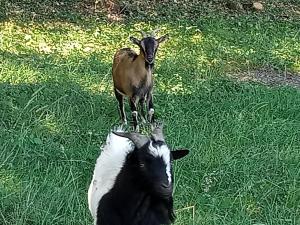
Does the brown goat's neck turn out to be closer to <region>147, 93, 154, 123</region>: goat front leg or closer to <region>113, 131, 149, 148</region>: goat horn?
<region>147, 93, 154, 123</region>: goat front leg

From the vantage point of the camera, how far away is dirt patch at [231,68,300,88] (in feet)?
28.1

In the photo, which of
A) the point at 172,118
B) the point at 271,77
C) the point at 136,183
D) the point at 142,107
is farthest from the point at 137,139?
the point at 271,77

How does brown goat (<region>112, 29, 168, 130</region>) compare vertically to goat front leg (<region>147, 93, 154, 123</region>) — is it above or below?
above

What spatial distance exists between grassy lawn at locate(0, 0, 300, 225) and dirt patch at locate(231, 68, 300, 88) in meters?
0.14

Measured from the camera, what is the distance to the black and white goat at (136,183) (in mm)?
3383

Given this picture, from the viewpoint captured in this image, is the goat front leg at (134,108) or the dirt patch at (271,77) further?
the dirt patch at (271,77)

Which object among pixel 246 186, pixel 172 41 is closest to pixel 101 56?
pixel 172 41

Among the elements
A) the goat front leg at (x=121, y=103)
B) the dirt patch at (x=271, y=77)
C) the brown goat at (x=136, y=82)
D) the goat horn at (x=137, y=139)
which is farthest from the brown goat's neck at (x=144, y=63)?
the goat horn at (x=137, y=139)

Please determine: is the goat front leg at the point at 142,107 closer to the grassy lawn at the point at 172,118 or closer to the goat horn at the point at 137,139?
the grassy lawn at the point at 172,118

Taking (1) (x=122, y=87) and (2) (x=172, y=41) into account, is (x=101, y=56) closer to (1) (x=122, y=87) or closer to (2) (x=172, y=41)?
(2) (x=172, y=41)


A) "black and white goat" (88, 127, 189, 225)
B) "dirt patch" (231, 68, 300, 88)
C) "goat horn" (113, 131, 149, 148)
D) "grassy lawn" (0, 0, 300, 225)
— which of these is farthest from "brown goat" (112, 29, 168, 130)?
"goat horn" (113, 131, 149, 148)

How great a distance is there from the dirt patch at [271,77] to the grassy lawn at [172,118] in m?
0.14

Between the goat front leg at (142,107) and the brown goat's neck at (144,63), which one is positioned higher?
the brown goat's neck at (144,63)

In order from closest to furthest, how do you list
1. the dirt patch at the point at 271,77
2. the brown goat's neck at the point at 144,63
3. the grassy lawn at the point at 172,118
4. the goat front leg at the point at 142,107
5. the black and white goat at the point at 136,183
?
the black and white goat at the point at 136,183
the grassy lawn at the point at 172,118
the brown goat's neck at the point at 144,63
the goat front leg at the point at 142,107
the dirt patch at the point at 271,77
